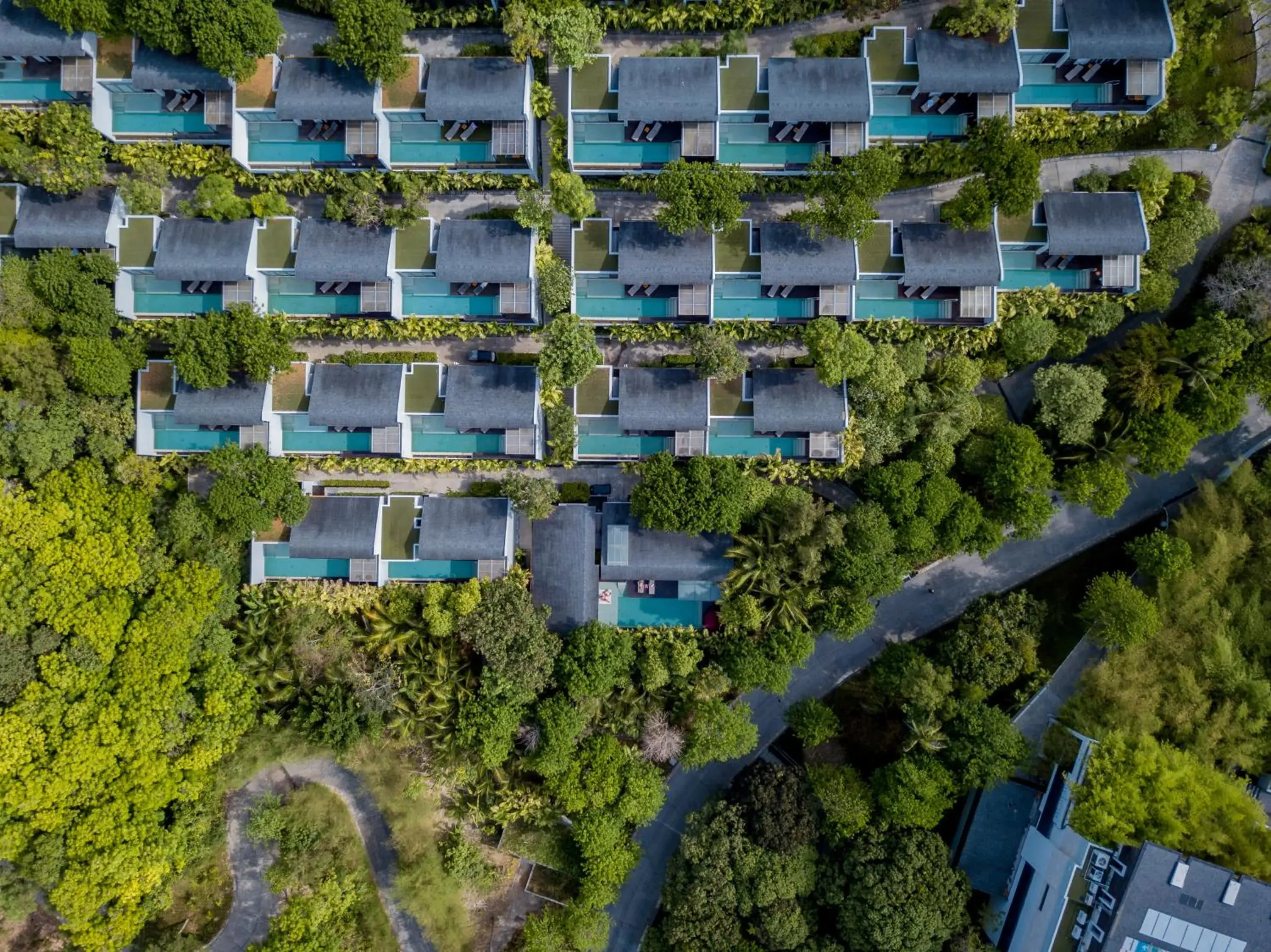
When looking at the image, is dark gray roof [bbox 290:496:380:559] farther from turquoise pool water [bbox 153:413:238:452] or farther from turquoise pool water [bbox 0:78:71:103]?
turquoise pool water [bbox 0:78:71:103]

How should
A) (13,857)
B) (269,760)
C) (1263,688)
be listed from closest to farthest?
1. (1263,688)
2. (13,857)
3. (269,760)

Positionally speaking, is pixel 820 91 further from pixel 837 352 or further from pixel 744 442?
pixel 744 442

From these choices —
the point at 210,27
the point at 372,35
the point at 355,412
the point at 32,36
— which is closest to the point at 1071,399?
the point at 355,412

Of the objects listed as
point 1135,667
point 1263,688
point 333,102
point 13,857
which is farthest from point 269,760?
point 1263,688

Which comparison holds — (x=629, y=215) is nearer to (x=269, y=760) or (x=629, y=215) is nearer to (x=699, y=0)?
(x=699, y=0)

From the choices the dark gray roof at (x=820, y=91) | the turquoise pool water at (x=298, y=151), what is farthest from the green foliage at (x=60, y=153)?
the dark gray roof at (x=820, y=91)

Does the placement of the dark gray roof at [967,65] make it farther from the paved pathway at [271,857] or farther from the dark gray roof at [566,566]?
the paved pathway at [271,857]
